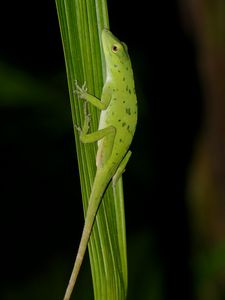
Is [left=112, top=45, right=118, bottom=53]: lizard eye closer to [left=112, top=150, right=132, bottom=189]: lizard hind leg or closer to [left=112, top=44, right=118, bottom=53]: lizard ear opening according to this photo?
[left=112, top=44, right=118, bottom=53]: lizard ear opening

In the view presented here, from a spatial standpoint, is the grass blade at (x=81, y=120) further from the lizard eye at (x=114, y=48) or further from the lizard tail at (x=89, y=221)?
the lizard eye at (x=114, y=48)

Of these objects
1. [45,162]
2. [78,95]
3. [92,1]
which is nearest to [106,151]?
[78,95]

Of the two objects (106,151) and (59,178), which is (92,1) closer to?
(106,151)

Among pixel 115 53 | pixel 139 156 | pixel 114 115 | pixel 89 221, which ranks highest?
pixel 115 53

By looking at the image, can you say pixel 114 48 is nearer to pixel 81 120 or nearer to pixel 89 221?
pixel 81 120

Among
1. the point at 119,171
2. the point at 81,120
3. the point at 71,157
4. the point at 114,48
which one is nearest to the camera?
the point at 81,120

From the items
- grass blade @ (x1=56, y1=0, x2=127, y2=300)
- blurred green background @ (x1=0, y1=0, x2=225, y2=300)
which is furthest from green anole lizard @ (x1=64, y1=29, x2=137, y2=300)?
blurred green background @ (x1=0, y1=0, x2=225, y2=300)

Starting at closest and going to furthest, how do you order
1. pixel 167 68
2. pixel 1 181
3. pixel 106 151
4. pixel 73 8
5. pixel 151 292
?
pixel 73 8, pixel 106 151, pixel 151 292, pixel 1 181, pixel 167 68

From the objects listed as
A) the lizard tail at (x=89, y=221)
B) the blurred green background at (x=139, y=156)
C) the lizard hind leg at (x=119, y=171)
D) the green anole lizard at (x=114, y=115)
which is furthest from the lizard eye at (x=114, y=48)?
the blurred green background at (x=139, y=156)

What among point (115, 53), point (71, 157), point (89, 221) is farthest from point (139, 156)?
point (89, 221)
